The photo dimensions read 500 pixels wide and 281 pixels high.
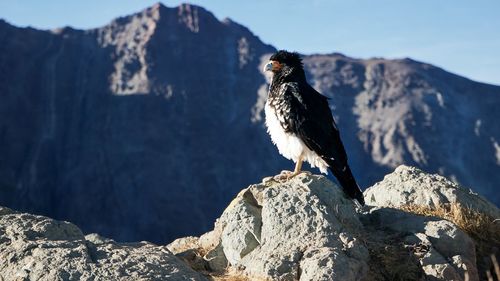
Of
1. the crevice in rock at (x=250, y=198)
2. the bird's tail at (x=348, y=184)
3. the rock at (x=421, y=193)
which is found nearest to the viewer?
the bird's tail at (x=348, y=184)

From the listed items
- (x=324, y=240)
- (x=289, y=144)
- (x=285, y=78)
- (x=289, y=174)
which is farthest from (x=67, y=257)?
(x=285, y=78)

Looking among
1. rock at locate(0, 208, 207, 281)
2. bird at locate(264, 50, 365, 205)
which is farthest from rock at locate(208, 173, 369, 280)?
rock at locate(0, 208, 207, 281)

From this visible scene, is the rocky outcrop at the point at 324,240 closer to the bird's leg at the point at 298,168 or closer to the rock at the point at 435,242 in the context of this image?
the rock at the point at 435,242

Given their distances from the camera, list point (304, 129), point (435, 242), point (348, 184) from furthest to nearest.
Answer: point (304, 129), point (348, 184), point (435, 242)

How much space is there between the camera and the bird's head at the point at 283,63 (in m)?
11.1

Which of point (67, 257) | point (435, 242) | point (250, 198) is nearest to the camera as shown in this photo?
point (67, 257)

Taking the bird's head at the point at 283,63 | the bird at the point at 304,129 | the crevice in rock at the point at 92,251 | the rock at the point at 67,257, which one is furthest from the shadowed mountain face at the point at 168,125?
the crevice in rock at the point at 92,251

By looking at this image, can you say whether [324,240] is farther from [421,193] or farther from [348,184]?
[421,193]

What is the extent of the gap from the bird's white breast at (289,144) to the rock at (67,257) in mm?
3373

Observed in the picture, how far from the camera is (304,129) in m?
10.2

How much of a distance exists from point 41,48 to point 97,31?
14.4 meters

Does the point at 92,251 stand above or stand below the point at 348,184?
below

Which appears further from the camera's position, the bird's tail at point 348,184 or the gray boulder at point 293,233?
the bird's tail at point 348,184

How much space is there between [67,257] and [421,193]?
6529 mm
